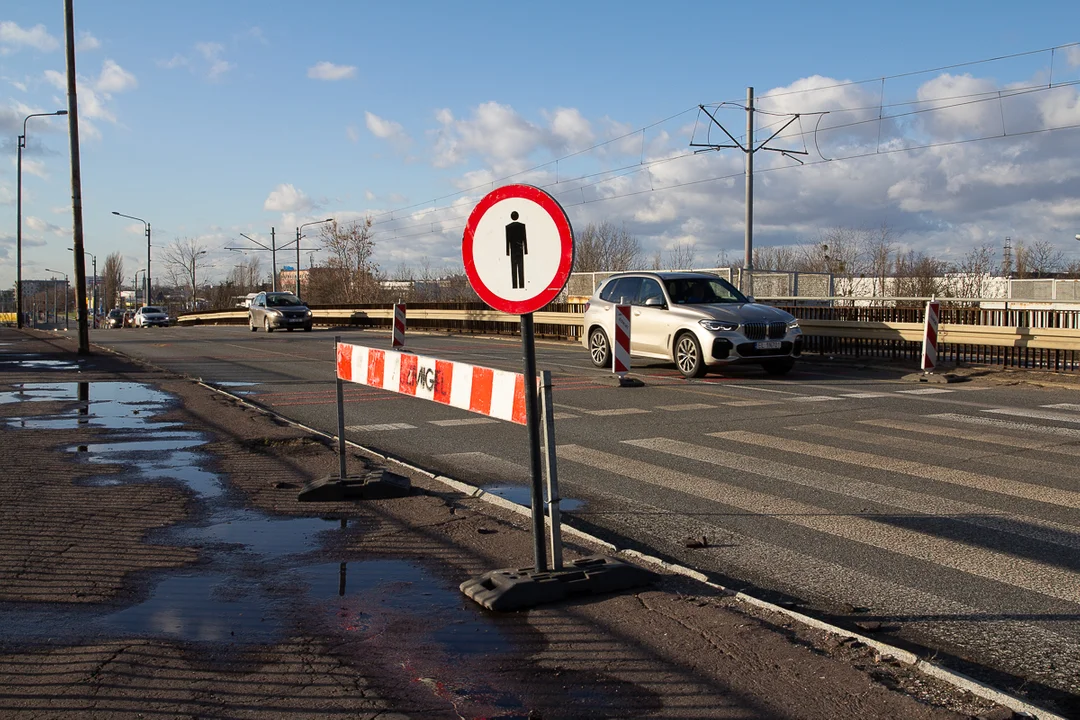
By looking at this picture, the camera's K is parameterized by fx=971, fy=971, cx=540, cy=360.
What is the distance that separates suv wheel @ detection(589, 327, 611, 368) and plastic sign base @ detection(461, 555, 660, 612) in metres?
12.9

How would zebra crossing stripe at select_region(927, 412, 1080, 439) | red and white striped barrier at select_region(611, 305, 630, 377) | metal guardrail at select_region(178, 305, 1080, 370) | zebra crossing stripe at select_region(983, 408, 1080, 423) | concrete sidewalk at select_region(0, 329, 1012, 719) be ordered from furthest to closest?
1. metal guardrail at select_region(178, 305, 1080, 370)
2. red and white striped barrier at select_region(611, 305, 630, 377)
3. zebra crossing stripe at select_region(983, 408, 1080, 423)
4. zebra crossing stripe at select_region(927, 412, 1080, 439)
5. concrete sidewalk at select_region(0, 329, 1012, 719)

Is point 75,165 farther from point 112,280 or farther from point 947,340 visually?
point 112,280

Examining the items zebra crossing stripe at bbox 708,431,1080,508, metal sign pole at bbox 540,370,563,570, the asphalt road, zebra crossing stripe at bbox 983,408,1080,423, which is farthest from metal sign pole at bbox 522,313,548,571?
zebra crossing stripe at bbox 983,408,1080,423

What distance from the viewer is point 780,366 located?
1670 centimetres

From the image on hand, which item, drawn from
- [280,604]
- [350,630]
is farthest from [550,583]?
[280,604]

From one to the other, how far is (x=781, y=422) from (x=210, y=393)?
27.8 feet

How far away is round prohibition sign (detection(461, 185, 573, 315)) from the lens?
4.88 meters

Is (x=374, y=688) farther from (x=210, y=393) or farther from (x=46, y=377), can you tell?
(x=46, y=377)

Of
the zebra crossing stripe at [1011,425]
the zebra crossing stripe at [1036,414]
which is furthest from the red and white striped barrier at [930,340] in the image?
the zebra crossing stripe at [1011,425]

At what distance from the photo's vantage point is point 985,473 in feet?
26.4

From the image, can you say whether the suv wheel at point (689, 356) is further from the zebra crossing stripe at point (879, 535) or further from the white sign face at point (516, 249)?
the white sign face at point (516, 249)

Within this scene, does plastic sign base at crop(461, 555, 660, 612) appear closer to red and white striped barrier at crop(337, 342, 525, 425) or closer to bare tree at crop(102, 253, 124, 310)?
red and white striped barrier at crop(337, 342, 525, 425)

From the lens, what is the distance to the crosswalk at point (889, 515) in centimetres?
463

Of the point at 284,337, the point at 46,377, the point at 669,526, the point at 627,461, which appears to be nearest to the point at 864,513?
the point at 669,526
